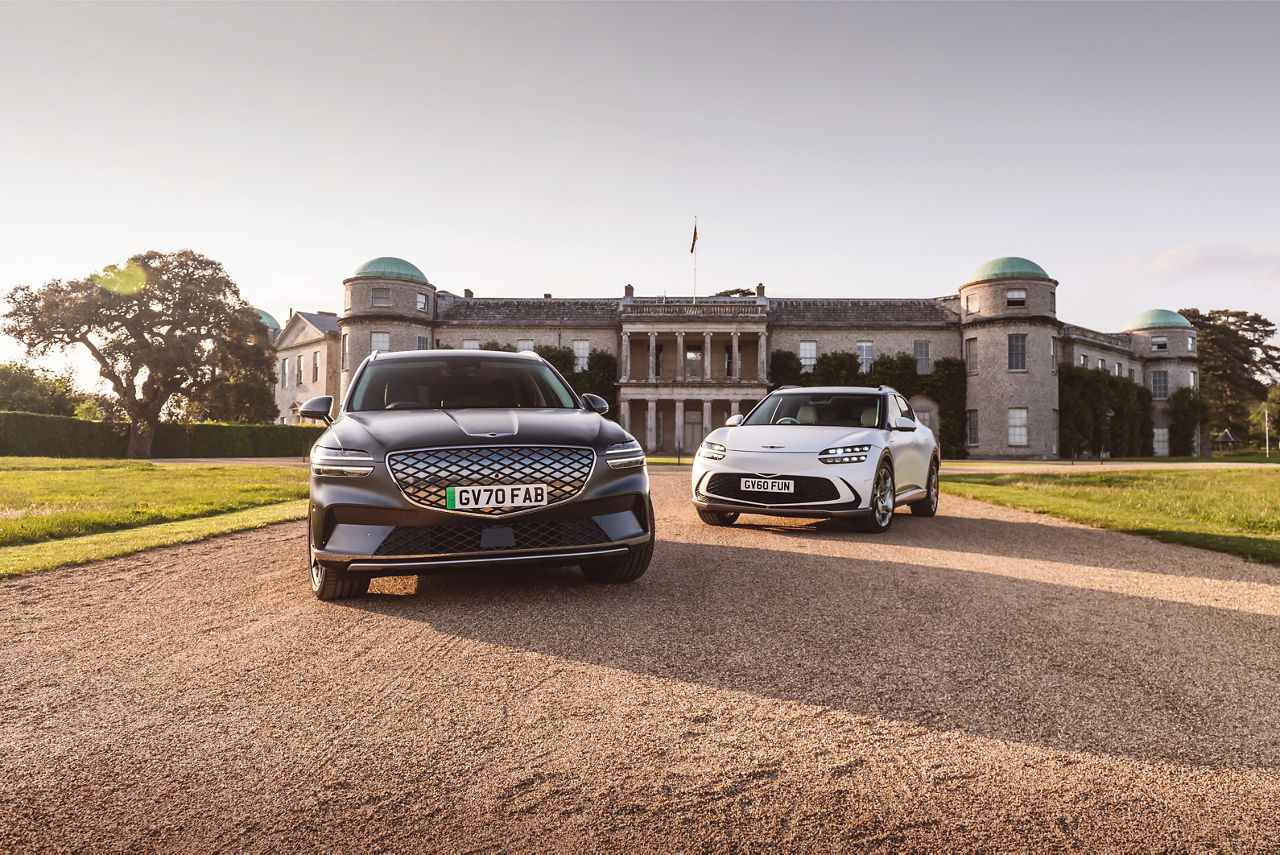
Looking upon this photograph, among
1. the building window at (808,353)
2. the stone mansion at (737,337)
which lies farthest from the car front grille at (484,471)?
the building window at (808,353)

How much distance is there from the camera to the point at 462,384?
630 centimetres

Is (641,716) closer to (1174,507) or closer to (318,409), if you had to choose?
(318,409)

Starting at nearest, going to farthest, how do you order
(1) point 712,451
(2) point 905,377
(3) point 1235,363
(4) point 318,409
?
(4) point 318,409, (1) point 712,451, (2) point 905,377, (3) point 1235,363

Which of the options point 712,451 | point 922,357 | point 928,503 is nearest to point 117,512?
point 712,451

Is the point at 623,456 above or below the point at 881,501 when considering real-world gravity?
above

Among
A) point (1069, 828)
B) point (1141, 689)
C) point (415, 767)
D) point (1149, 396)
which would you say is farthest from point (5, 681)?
point (1149, 396)

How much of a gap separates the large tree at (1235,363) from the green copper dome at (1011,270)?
125ft

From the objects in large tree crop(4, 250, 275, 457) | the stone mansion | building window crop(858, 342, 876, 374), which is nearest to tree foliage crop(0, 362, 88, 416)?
large tree crop(4, 250, 275, 457)

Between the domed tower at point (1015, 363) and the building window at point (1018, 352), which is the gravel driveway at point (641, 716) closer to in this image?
the domed tower at point (1015, 363)

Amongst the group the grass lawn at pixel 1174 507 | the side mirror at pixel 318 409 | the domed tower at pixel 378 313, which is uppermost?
the domed tower at pixel 378 313

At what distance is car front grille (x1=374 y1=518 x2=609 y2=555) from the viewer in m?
4.45

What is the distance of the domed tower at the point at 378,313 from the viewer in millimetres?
47188

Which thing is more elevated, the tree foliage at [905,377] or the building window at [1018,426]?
the tree foliage at [905,377]

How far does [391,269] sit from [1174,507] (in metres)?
44.8
